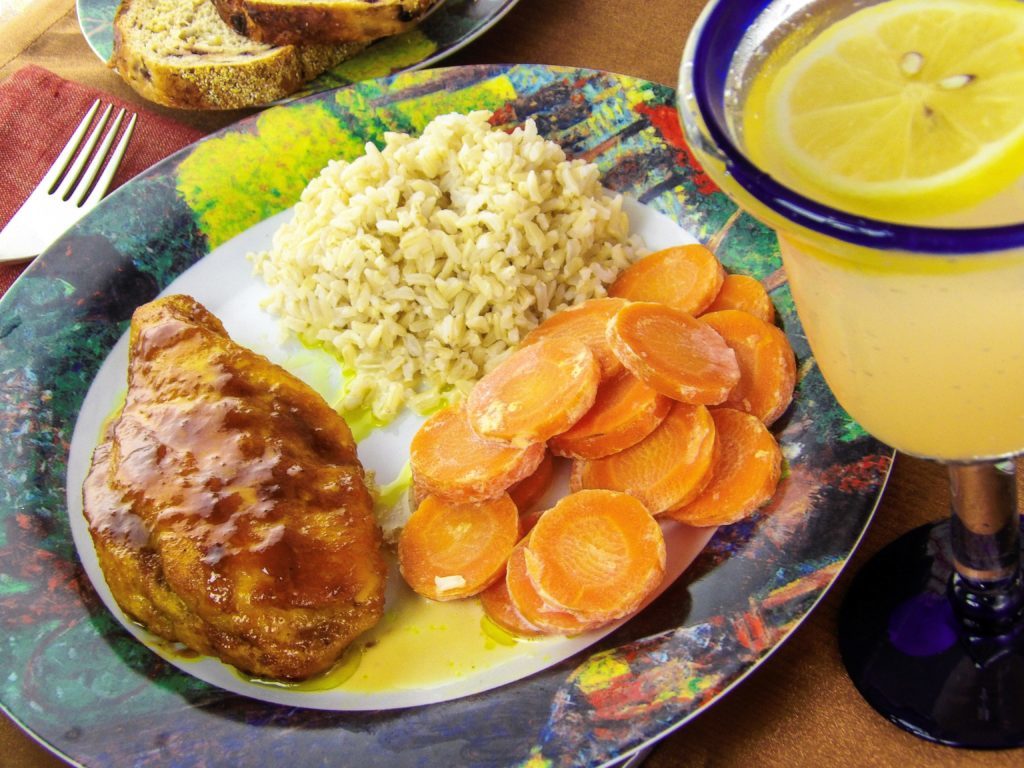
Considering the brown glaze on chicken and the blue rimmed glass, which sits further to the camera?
the brown glaze on chicken

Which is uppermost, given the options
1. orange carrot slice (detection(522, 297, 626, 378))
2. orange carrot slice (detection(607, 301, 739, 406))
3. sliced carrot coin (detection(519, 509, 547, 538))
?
orange carrot slice (detection(607, 301, 739, 406))

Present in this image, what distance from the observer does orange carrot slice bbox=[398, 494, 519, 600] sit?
6.33ft

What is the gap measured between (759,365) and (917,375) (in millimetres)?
885

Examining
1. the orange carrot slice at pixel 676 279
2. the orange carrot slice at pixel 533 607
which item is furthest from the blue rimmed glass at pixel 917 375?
the orange carrot slice at pixel 676 279

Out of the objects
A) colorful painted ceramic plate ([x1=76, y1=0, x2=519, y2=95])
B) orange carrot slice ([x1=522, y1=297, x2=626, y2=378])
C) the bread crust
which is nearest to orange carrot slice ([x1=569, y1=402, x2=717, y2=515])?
orange carrot slice ([x1=522, y1=297, x2=626, y2=378])

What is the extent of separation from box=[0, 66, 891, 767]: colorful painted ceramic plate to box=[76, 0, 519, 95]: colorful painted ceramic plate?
204 mm

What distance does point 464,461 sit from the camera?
2051 mm

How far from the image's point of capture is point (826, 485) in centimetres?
184

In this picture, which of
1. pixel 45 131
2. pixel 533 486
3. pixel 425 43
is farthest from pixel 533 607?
pixel 45 131

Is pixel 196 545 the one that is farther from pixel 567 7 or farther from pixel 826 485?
pixel 567 7

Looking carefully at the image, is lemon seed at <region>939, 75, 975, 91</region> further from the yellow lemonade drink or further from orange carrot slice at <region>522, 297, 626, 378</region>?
orange carrot slice at <region>522, 297, 626, 378</region>

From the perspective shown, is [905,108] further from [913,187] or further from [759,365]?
[759,365]

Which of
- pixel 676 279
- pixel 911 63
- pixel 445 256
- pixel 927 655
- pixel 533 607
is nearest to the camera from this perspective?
pixel 911 63

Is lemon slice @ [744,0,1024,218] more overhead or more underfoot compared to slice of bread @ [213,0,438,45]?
more overhead
